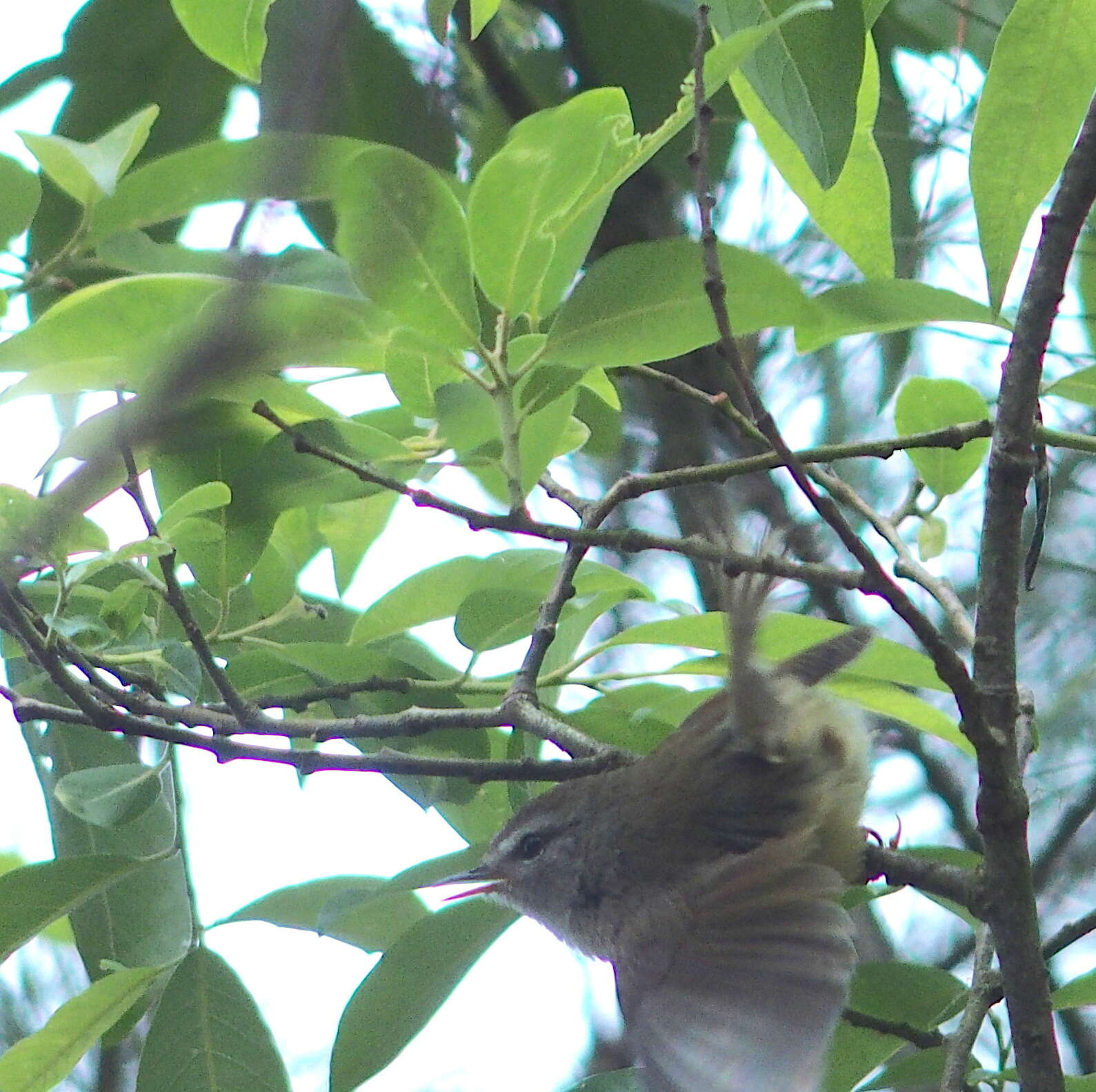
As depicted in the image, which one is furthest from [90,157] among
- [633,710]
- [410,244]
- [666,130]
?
[633,710]

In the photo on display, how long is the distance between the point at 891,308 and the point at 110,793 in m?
0.96

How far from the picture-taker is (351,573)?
6.01 feet

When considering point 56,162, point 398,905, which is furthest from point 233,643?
point 56,162

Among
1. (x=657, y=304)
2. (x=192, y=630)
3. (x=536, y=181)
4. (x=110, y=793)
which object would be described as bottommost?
(x=110, y=793)

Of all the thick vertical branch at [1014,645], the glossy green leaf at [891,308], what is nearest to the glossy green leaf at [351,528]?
the glossy green leaf at [891,308]

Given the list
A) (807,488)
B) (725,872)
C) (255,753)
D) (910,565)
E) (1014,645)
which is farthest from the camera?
(910,565)

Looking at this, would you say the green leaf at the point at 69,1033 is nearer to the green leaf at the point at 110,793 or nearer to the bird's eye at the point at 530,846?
the green leaf at the point at 110,793

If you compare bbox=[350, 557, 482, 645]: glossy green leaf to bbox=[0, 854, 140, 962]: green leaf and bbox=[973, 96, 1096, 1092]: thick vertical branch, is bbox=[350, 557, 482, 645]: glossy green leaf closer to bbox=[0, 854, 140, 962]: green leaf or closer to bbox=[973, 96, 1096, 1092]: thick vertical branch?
bbox=[0, 854, 140, 962]: green leaf

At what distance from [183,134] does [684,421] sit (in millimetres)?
1000

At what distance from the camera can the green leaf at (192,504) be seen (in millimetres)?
1367

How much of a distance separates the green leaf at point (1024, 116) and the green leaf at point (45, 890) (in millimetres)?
1167

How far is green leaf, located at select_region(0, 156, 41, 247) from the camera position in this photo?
140 centimetres

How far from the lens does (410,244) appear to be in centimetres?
A: 126

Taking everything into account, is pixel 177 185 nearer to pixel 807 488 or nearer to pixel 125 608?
pixel 125 608
